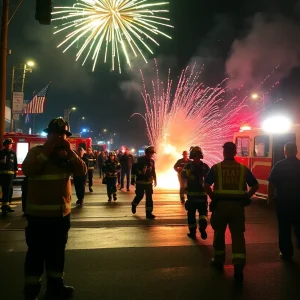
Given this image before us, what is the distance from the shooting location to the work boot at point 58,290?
469 centimetres

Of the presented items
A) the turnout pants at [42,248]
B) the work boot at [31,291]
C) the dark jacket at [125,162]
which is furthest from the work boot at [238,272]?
the dark jacket at [125,162]

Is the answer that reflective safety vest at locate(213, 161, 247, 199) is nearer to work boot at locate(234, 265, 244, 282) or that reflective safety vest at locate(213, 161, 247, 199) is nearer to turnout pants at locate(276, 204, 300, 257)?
work boot at locate(234, 265, 244, 282)

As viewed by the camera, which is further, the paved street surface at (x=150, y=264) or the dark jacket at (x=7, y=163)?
the dark jacket at (x=7, y=163)

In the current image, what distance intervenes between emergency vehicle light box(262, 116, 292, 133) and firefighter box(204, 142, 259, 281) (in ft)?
23.5

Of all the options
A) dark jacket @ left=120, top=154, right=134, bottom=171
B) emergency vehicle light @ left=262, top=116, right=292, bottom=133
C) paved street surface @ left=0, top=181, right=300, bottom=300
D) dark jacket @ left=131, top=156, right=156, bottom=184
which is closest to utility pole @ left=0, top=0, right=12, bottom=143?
paved street surface @ left=0, top=181, right=300, bottom=300

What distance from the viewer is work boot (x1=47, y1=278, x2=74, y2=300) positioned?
4691 millimetres

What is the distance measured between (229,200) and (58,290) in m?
2.57

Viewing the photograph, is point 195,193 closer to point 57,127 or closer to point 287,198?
point 287,198

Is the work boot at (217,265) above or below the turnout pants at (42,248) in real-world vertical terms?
below

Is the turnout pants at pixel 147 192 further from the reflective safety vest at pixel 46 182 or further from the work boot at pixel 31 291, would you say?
the work boot at pixel 31 291

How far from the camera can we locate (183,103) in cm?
2459

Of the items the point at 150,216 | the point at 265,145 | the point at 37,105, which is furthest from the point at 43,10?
the point at 37,105

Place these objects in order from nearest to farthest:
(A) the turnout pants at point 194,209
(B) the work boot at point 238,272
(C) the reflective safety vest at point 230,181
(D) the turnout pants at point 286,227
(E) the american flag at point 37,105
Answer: (B) the work boot at point 238,272, (C) the reflective safety vest at point 230,181, (D) the turnout pants at point 286,227, (A) the turnout pants at point 194,209, (E) the american flag at point 37,105

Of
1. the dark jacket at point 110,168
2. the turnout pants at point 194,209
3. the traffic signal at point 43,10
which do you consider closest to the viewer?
the turnout pants at point 194,209
